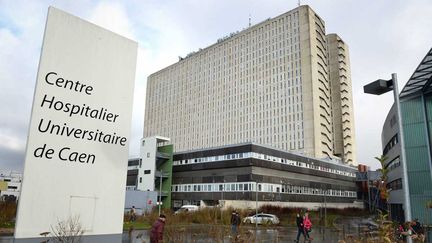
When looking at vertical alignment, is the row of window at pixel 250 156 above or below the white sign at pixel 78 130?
above

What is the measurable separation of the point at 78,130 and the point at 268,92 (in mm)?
95460

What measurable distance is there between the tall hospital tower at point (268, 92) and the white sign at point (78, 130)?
8205 centimetres

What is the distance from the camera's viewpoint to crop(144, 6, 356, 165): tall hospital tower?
9212cm

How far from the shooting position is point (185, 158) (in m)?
64.0

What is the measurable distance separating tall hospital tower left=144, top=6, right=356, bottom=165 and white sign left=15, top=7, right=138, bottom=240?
82.0 meters

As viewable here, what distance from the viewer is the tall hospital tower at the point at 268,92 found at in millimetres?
92125

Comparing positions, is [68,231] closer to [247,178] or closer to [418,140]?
[418,140]

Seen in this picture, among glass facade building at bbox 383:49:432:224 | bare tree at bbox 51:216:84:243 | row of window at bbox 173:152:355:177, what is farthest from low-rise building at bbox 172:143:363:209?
bare tree at bbox 51:216:84:243

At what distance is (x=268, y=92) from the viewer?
10056 cm

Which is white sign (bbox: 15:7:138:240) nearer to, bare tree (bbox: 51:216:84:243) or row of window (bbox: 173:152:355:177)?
bare tree (bbox: 51:216:84:243)

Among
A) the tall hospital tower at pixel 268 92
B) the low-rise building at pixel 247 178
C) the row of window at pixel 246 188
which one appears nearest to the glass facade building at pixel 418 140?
the low-rise building at pixel 247 178

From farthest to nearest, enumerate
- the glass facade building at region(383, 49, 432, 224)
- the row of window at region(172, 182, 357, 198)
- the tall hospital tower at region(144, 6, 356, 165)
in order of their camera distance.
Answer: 1. the tall hospital tower at region(144, 6, 356, 165)
2. the row of window at region(172, 182, 357, 198)
3. the glass facade building at region(383, 49, 432, 224)

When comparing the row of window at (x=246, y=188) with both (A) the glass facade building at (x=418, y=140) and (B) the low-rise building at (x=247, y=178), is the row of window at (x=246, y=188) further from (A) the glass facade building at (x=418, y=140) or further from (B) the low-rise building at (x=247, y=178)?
(A) the glass facade building at (x=418, y=140)

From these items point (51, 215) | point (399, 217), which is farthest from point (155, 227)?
point (399, 217)
